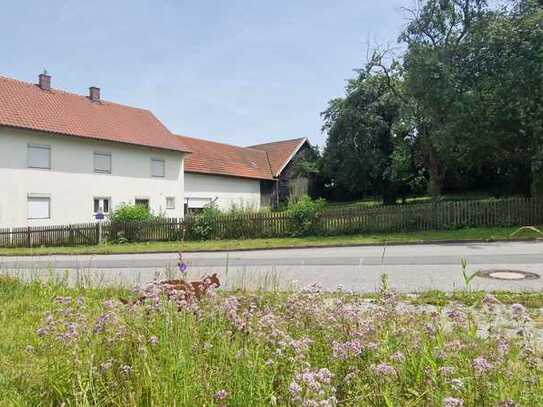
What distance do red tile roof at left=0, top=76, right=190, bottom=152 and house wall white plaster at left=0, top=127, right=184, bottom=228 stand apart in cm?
57

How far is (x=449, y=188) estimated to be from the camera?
43.8m

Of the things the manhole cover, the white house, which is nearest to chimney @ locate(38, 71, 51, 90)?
the white house

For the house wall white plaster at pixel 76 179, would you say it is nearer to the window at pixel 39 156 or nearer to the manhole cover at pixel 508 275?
the window at pixel 39 156

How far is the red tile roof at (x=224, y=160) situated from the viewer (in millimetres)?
36500

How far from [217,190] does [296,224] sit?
17.2 metres

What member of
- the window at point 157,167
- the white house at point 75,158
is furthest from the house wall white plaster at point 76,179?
the window at point 157,167

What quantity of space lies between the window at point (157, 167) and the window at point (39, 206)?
7896mm

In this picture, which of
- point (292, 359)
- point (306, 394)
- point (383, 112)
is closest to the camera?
point (306, 394)

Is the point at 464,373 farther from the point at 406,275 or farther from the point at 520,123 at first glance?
the point at 520,123

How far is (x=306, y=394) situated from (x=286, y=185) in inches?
1644

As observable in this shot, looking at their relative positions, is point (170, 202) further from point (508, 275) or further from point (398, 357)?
point (398, 357)

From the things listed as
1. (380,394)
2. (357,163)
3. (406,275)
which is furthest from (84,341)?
(357,163)

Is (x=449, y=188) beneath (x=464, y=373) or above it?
above

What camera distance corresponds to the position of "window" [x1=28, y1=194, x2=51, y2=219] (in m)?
25.2
